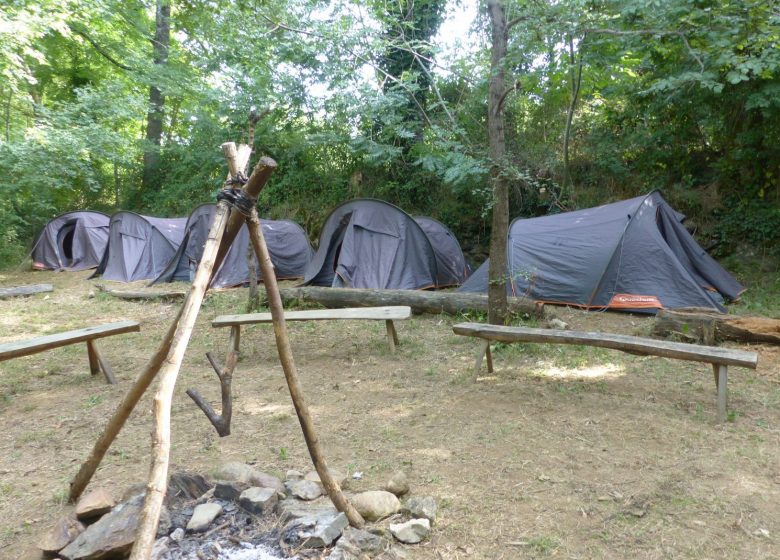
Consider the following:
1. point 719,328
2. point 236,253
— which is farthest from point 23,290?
point 719,328

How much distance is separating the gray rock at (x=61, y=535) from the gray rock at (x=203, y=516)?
51 centimetres

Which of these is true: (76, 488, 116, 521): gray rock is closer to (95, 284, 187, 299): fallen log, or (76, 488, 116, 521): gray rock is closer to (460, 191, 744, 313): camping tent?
(460, 191, 744, 313): camping tent

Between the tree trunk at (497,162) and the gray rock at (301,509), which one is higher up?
the tree trunk at (497,162)

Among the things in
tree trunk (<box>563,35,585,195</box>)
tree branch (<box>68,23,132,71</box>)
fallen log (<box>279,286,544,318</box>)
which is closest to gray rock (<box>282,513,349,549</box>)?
fallen log (<box>279,286,544,318</box>)

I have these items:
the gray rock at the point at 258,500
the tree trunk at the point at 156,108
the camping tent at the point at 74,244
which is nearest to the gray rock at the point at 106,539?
the gray rock at the point at 258,500

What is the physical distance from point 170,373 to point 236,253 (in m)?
9.79

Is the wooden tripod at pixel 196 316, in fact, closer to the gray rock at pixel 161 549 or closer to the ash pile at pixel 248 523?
the ash pile at pixel 248 523

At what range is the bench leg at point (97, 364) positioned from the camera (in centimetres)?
510

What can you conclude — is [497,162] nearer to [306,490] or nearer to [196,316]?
[306,490]

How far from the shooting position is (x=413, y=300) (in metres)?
7.79

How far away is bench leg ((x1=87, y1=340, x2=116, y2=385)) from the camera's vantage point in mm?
5098

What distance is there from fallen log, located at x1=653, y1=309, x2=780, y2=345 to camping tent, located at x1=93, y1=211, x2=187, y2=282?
1084 centimetres

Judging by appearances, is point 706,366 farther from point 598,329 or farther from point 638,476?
point 638,476

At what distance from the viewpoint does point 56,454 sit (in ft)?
11.7
